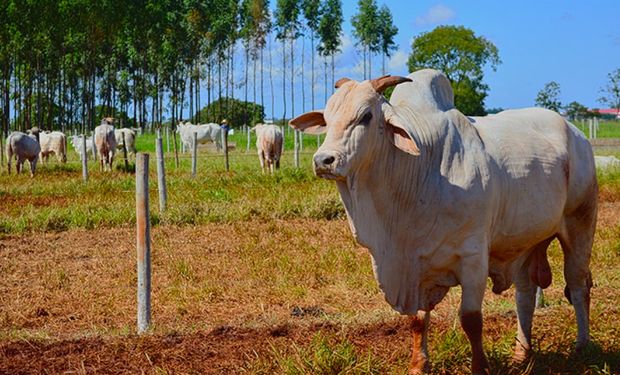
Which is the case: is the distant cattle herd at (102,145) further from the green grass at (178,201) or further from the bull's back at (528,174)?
the bull's back at (528,174)

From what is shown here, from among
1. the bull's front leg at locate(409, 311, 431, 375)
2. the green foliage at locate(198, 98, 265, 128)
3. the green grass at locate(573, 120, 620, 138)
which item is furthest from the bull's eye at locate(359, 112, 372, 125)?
the green foliage at locate(198, 98, 265, 128)

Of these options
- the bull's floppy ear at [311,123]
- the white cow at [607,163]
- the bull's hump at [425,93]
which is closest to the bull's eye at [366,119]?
the bull's floppy ear at [311,123]

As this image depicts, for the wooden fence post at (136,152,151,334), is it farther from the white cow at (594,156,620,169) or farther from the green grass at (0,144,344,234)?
the white cow at (594,156,620,169)

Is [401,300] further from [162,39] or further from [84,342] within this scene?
[162,39]

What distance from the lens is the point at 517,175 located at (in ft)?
14.9

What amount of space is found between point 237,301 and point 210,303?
0.23 m

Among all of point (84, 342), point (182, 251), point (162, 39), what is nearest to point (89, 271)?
point (182, 251)

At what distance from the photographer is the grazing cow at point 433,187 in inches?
158

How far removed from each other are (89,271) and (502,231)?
4955 mm

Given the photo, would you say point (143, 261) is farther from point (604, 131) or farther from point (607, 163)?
point (604, 131)

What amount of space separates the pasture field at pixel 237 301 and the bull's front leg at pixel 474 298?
29 cm

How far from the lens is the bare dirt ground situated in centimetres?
509

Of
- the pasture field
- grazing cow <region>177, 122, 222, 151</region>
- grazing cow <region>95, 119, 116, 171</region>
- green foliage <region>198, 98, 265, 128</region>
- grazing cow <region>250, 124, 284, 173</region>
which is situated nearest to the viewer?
the pasture field

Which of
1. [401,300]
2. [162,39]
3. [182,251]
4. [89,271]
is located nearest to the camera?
[401,300]
